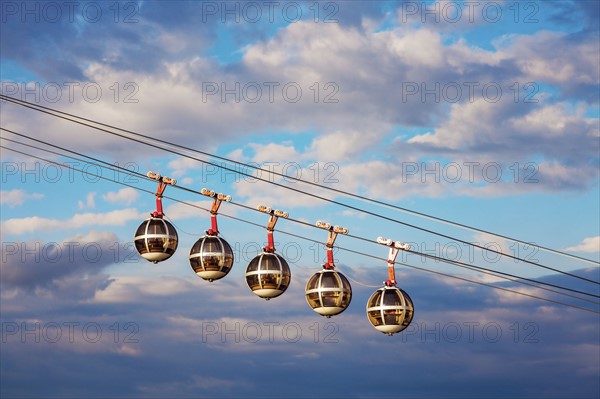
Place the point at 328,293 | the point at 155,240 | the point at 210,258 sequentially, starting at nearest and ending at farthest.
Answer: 1. the point at 328,293
2. the point at 210,258
3. the point at 155,240

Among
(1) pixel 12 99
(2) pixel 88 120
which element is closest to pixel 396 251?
(2) pixel 88 120

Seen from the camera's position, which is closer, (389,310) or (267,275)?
(267,275)

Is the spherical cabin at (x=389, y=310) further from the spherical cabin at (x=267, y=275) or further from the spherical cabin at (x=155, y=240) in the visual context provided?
the spherical cabin at (x=155, y=240)

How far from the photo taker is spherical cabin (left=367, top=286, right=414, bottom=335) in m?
36.5

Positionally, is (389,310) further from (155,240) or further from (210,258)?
(155,240)

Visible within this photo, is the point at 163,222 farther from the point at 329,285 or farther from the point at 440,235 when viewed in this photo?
the point at 440,235

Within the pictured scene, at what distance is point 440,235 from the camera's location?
39531 mm

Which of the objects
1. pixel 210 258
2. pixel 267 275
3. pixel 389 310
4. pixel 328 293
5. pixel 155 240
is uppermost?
pixel 155 240

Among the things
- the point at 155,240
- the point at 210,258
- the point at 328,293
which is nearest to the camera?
the point at 328,293

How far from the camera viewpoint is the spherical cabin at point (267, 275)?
3609 cm

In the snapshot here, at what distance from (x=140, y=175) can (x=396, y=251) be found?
31.1 ft

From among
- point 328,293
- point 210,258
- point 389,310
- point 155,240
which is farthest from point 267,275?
point 389,310

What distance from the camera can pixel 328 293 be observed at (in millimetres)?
36000

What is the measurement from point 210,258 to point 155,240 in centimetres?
210
